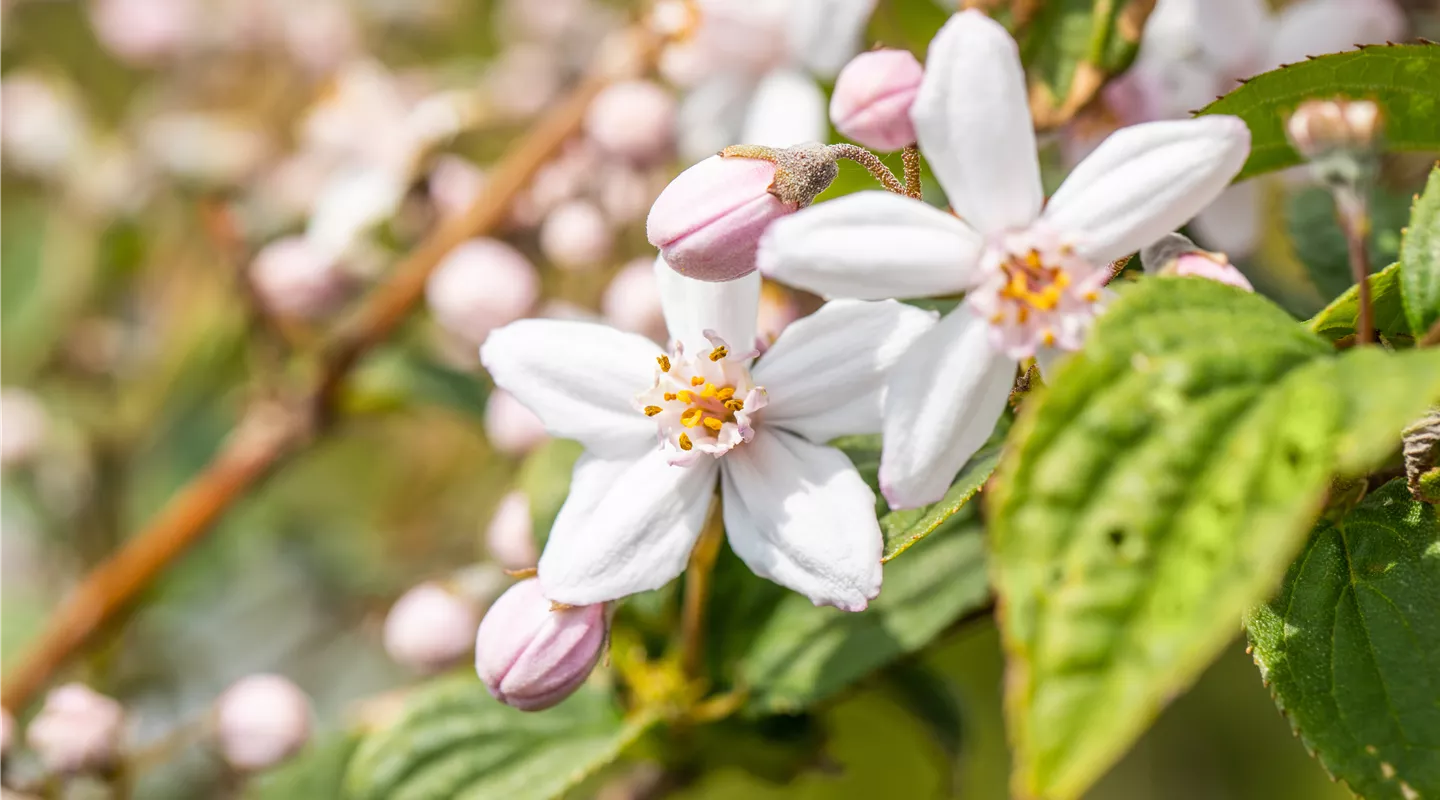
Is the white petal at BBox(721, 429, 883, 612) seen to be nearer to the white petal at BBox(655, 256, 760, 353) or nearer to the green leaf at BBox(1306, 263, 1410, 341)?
the white petal at BBox(655, 256, 760, 353)

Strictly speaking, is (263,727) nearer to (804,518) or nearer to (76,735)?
(76,735)

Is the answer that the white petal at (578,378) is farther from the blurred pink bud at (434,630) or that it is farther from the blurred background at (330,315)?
the blurred pink bud at (434,630)

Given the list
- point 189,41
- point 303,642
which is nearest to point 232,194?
point 189,41

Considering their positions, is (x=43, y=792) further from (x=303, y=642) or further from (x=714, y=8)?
(x=714, y=8)

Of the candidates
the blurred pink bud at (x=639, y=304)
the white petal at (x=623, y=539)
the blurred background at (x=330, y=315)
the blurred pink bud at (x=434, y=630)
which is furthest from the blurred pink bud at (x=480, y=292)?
the white petal at (x=623, y=539)

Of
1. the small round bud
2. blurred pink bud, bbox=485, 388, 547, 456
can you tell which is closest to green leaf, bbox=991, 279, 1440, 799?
blurred pink bud, bbox=485, 388, 547, 456

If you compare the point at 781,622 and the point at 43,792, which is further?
the point at 43,792
